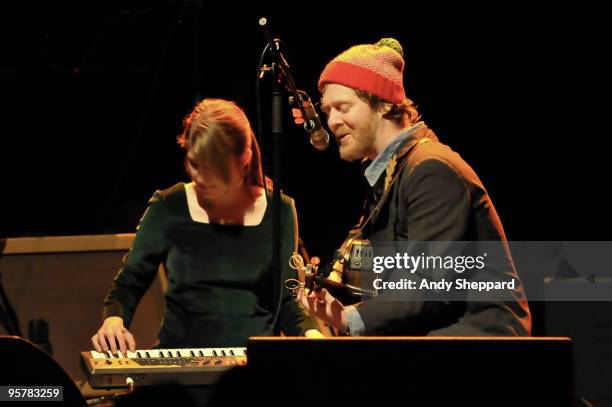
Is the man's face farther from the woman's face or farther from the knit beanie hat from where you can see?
the woman's face

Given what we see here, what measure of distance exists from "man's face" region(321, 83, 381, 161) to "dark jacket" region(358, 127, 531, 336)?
A: 0.20 m

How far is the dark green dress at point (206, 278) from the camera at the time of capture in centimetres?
363

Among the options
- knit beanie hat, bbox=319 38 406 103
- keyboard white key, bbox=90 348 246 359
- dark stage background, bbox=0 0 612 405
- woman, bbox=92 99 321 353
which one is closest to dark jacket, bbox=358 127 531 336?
knit beanie hat, bbox=319 38 406 103

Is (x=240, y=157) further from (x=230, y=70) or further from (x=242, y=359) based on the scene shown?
(x=230, y=70)

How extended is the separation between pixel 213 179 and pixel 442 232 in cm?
128

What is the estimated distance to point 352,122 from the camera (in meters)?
2.92

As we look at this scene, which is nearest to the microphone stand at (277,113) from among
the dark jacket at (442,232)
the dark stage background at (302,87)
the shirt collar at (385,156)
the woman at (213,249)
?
the shirt collar at (385,156)

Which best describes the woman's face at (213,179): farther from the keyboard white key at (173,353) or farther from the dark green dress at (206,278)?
the keyboard white key at (173,353)

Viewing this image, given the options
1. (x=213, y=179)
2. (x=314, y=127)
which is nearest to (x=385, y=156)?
(x=314, y=127)

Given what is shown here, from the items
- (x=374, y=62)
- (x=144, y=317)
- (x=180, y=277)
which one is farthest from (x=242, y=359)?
(x=144, y=317)

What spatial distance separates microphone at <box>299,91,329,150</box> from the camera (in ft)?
9.87

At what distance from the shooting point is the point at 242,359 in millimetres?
3229

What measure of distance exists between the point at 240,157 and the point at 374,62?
91 centimetres

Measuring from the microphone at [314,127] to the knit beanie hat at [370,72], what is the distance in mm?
92
